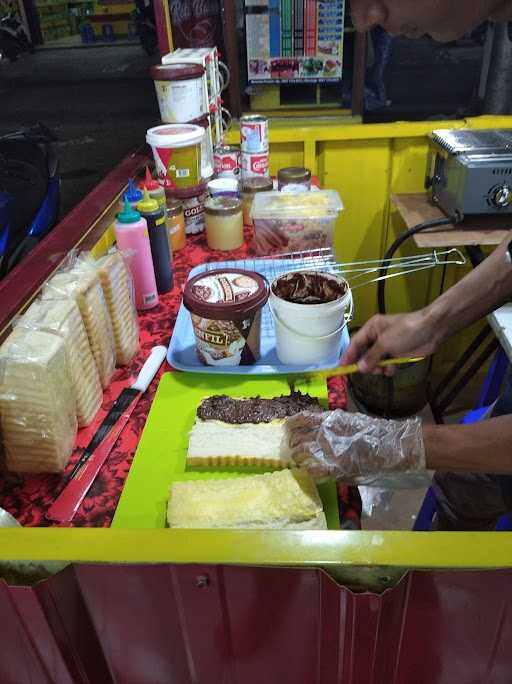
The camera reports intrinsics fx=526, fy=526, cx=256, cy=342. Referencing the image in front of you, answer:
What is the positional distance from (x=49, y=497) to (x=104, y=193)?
1407mm

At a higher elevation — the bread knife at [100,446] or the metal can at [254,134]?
the metal can at [254,134]

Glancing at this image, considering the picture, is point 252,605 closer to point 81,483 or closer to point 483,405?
point 81,483

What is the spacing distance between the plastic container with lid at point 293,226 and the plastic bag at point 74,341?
96 centimetres

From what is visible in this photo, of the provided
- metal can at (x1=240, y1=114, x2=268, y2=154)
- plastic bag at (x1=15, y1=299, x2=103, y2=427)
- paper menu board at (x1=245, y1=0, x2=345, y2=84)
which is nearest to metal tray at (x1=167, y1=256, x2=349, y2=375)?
plastic bag at (x1=15, y1=299, x2=103, y2=427)

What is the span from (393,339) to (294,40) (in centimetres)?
244

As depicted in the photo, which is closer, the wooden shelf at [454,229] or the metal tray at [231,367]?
the metal tray at [231,367]

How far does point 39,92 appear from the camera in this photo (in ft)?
41.9

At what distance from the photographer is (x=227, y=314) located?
128cm

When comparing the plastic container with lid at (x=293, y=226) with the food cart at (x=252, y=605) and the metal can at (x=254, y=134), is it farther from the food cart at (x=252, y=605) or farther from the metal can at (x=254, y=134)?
the food cart at (x=252, y=605)

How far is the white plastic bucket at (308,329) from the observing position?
128 centimetres

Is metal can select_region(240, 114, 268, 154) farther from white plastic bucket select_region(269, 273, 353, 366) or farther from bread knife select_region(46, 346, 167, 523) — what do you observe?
bread knife select_region(46, 346, 167, 523)

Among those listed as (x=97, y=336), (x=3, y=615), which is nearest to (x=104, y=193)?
(x=97, y=336)

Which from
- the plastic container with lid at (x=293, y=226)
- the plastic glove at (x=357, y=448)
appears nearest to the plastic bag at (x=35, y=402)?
the plastic glove at (x=357, y=448)

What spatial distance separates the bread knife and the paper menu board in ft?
7.96
